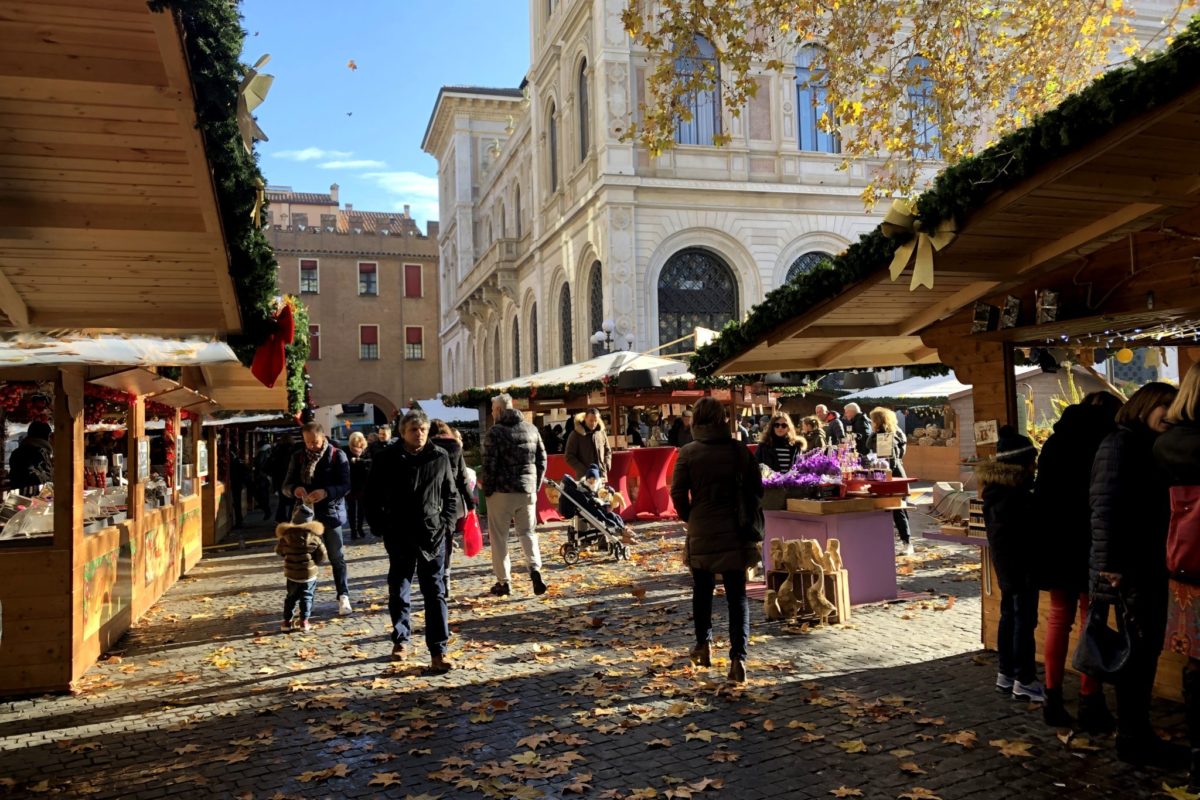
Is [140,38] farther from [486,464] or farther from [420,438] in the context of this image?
[486,464]

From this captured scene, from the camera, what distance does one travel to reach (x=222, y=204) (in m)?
4.03

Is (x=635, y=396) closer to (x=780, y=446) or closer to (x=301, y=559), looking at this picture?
(x=780, y=446)

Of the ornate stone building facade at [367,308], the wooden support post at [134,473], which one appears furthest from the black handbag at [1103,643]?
the ornate stone building facade at [367,308]

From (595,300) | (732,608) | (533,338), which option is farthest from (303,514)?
(533,338)

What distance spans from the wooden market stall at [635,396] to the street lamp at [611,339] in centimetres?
419

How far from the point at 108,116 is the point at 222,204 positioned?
55 cm

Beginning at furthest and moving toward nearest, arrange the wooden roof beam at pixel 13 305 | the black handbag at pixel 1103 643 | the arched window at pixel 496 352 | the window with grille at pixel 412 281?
the window with grille at pixel 412 281
the arched window at pixel 496 352
the wooden roof beam at pixel 13 305
the black handbag at pixel 1103 643

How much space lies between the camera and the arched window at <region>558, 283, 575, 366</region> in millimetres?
33125

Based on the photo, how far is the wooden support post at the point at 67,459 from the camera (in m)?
6.26

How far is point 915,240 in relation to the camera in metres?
5.30

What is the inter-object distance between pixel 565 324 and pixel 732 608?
2792 cm

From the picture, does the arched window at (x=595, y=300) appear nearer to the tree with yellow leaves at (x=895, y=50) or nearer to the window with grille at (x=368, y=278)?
the tree with yellow leaves at (x=895, y=50)

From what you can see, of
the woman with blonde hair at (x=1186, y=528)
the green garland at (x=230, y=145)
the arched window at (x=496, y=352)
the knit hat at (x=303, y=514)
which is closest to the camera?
the green garland at (x=230, y=145)

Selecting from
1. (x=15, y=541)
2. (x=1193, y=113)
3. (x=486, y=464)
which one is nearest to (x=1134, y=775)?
(x=1193, y=113)
